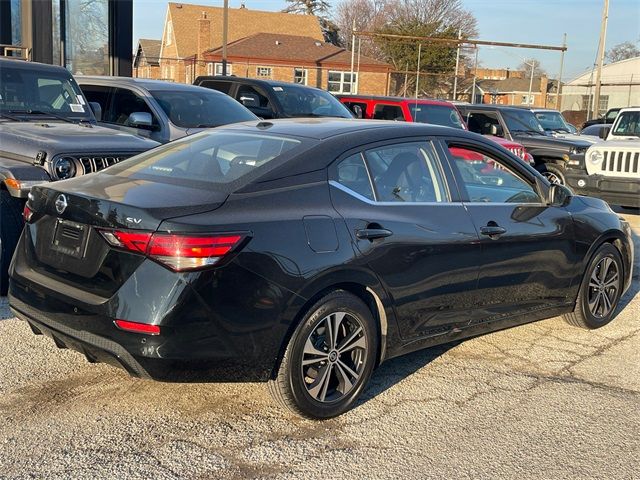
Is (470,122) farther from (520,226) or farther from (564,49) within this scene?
(564,49)

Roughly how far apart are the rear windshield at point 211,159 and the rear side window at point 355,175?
304 mm

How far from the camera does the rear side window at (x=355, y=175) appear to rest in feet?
14.1

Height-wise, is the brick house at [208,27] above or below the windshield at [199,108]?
above

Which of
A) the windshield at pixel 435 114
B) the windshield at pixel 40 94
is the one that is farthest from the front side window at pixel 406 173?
the windshield at pixel 435 114

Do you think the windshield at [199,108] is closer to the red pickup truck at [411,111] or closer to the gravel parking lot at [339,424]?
the gravel parking lot at [339,424]

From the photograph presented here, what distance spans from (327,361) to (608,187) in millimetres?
9219

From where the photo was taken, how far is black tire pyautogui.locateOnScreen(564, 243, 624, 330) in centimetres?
593

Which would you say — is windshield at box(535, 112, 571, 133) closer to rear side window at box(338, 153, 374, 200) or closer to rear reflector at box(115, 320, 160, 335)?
rear side window at box(338, 153, 374, 200)

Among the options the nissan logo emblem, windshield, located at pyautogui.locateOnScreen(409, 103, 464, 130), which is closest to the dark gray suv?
the nissan logo emblem

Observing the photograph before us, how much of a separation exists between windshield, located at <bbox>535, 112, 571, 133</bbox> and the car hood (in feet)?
38.5

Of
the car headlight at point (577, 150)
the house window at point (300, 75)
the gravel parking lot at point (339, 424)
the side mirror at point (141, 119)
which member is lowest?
the gravel parking lot at point (339, 424)

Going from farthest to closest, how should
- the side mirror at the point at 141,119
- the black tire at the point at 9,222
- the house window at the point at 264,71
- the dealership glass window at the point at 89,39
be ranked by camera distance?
the house window at the point at 264,71 → the dealership glass window at the point at 89,39 → the side mirror at the point at 141,119 → the black tire at the point at 9,222

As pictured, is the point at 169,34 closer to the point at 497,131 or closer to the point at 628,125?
the point at 497,131

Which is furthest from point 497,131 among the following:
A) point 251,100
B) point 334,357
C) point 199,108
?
point 334,357
